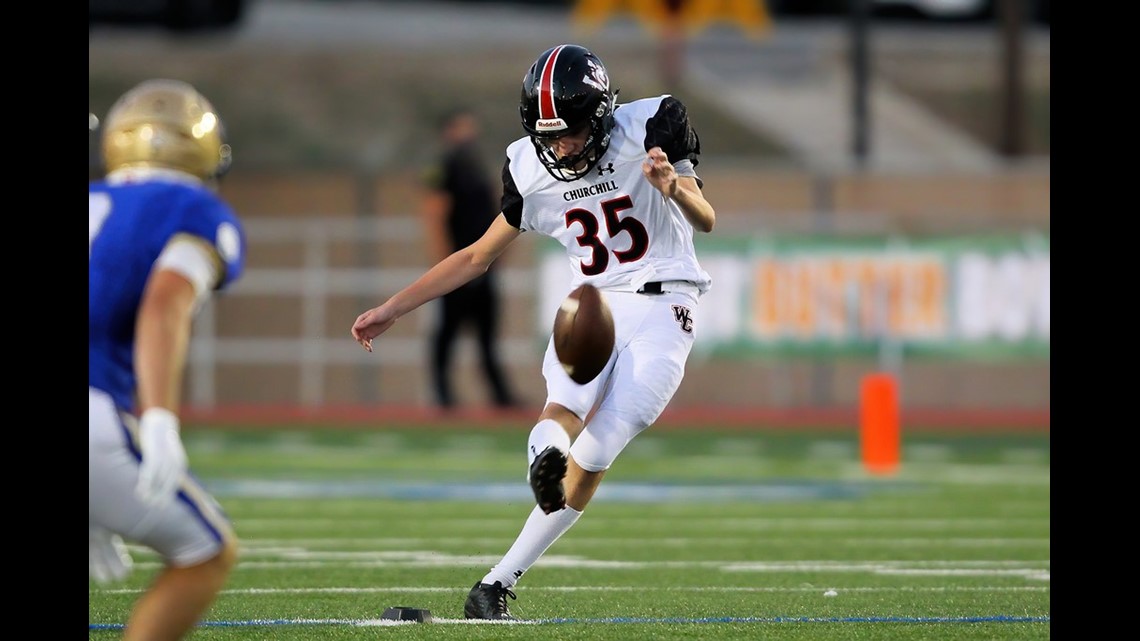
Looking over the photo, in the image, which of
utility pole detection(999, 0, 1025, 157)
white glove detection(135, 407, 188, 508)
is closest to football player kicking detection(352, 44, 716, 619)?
white glove detection(135, 407, 188, 508)

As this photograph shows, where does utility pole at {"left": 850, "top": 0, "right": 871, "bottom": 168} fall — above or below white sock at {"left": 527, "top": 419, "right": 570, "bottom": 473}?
above

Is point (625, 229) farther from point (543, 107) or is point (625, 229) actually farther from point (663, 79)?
point (663, 79)

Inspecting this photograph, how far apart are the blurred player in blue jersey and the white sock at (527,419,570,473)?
4.04 ft

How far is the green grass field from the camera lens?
546 centimetres

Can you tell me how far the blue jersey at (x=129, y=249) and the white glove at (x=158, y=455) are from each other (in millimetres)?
226

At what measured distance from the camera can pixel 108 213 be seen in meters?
4.04

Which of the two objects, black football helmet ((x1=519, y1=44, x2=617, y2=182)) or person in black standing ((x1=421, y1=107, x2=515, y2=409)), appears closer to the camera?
black football helmet ((x1=519, y1=44, x2=617, y2=182))

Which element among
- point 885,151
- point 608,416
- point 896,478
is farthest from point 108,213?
point 885,151

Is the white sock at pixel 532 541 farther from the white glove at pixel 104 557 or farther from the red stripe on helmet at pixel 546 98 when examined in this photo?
the white glove at pixel 104 557

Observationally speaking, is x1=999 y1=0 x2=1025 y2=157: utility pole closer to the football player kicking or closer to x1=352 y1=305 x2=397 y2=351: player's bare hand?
the football player kicking

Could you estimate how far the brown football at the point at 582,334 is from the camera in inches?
213

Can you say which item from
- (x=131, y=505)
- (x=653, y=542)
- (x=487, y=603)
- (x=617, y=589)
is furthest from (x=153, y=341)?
(x=653, y=542)
